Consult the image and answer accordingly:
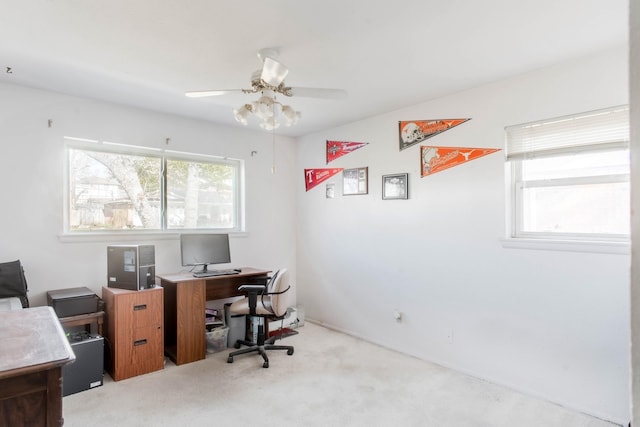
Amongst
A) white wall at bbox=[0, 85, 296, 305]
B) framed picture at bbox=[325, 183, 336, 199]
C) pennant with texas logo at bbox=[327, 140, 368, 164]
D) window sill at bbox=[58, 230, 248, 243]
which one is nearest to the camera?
white wall at bbox=[0, 85, 296, 305]

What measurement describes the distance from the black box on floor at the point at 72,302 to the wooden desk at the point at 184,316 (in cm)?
62

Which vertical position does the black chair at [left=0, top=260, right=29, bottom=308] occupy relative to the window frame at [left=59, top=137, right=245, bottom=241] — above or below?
below

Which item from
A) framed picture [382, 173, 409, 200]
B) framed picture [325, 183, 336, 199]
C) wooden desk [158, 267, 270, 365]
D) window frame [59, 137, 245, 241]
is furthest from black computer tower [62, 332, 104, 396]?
framed picture [382, 173, 409, 200]

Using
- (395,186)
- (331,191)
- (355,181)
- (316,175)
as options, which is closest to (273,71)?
(395,186)

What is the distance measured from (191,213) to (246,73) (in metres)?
1.89

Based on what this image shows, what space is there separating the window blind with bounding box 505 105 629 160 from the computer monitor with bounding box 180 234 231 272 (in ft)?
9.31

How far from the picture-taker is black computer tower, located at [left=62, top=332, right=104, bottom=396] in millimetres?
2580

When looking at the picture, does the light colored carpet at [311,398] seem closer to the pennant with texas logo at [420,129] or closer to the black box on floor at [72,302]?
the black box on floor at [72,302]

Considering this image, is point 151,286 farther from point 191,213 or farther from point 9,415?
point 9,415

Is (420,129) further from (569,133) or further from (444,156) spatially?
(569,133)

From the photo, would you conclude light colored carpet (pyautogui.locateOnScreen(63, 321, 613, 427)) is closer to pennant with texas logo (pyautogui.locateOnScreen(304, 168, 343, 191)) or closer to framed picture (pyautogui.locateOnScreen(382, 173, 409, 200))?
framed picture (pyautogui.locateOnScreen(382, 173, 409, 200))

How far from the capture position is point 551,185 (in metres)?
2.64

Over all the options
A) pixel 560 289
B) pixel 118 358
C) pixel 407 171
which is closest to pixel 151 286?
pixel 118 358

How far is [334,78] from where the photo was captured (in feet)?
8.96
